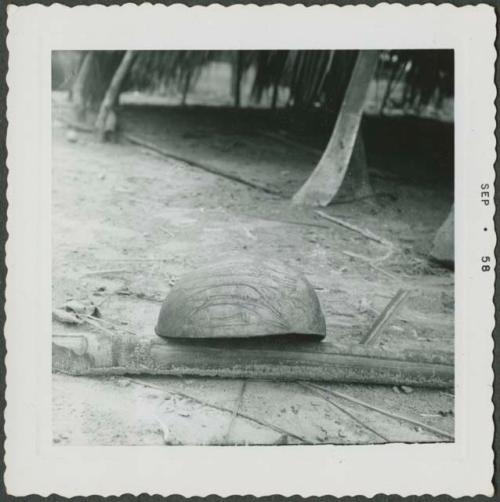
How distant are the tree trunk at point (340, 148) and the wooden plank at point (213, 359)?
4.93 feet

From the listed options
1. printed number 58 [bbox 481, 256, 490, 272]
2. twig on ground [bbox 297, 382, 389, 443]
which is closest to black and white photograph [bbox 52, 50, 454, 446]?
twig on ground [bbox 297, 382, 389, 443]

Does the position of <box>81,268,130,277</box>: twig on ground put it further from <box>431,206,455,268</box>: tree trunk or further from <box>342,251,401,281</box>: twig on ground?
<box>431,206,455,268</box>: tree trunk

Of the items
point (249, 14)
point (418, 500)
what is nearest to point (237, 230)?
point (249, 14)

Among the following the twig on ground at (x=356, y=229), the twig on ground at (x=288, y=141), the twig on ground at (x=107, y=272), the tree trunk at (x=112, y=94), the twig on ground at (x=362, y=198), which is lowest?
the twig on ground at (x=107, y=272)

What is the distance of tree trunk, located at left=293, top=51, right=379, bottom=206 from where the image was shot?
156 inches

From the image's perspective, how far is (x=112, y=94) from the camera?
4934mm

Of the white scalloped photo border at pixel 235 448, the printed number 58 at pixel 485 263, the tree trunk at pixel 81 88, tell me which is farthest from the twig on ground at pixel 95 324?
the tree trunk at pixel 81 88

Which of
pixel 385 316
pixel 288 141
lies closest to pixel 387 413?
pixel 385 316

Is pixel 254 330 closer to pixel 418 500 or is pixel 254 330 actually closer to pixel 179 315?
pixel 179 315

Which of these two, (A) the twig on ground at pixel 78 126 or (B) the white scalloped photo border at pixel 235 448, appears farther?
(A) the twig on ground at pixel 78 126

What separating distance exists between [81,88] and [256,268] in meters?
2.84

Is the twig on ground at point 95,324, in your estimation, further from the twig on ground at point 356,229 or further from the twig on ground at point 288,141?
the twig on ground at point 288,141

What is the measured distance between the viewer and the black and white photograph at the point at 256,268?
2.53 meters

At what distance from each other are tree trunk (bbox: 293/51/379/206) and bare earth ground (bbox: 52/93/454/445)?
133 mm
